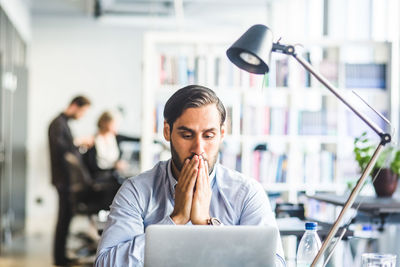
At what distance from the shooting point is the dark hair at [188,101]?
2.31 meters

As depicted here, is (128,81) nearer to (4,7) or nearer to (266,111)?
(4,7)

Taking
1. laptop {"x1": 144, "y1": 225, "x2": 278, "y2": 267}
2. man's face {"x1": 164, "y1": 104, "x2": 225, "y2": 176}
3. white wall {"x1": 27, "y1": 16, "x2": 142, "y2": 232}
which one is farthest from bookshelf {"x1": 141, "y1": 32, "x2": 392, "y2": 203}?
white wall {"x1": 27, "y1": 16, "x2": 142, "y2": 232}

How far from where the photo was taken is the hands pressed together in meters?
2.15

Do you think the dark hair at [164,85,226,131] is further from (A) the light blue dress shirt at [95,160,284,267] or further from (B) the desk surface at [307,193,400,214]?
(B) the desk surface at [307,193,400,214]

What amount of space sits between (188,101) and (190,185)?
28 centimetres

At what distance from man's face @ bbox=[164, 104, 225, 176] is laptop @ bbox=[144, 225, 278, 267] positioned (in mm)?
640

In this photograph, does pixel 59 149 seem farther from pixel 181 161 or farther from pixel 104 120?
pixel 181 161

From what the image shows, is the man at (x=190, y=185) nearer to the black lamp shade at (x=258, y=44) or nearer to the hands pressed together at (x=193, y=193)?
the hands pressed together at (x=193, y=193)

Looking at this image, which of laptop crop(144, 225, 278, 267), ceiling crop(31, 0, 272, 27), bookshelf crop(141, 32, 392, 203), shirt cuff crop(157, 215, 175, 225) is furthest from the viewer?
ceiling crop(31, 0, 272, 27)

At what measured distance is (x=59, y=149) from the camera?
21.4 feet

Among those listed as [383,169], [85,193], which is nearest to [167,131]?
[383,169]

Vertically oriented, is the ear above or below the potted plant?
above

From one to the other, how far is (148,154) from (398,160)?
6.56ft

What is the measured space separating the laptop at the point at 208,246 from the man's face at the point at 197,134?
0.64m
